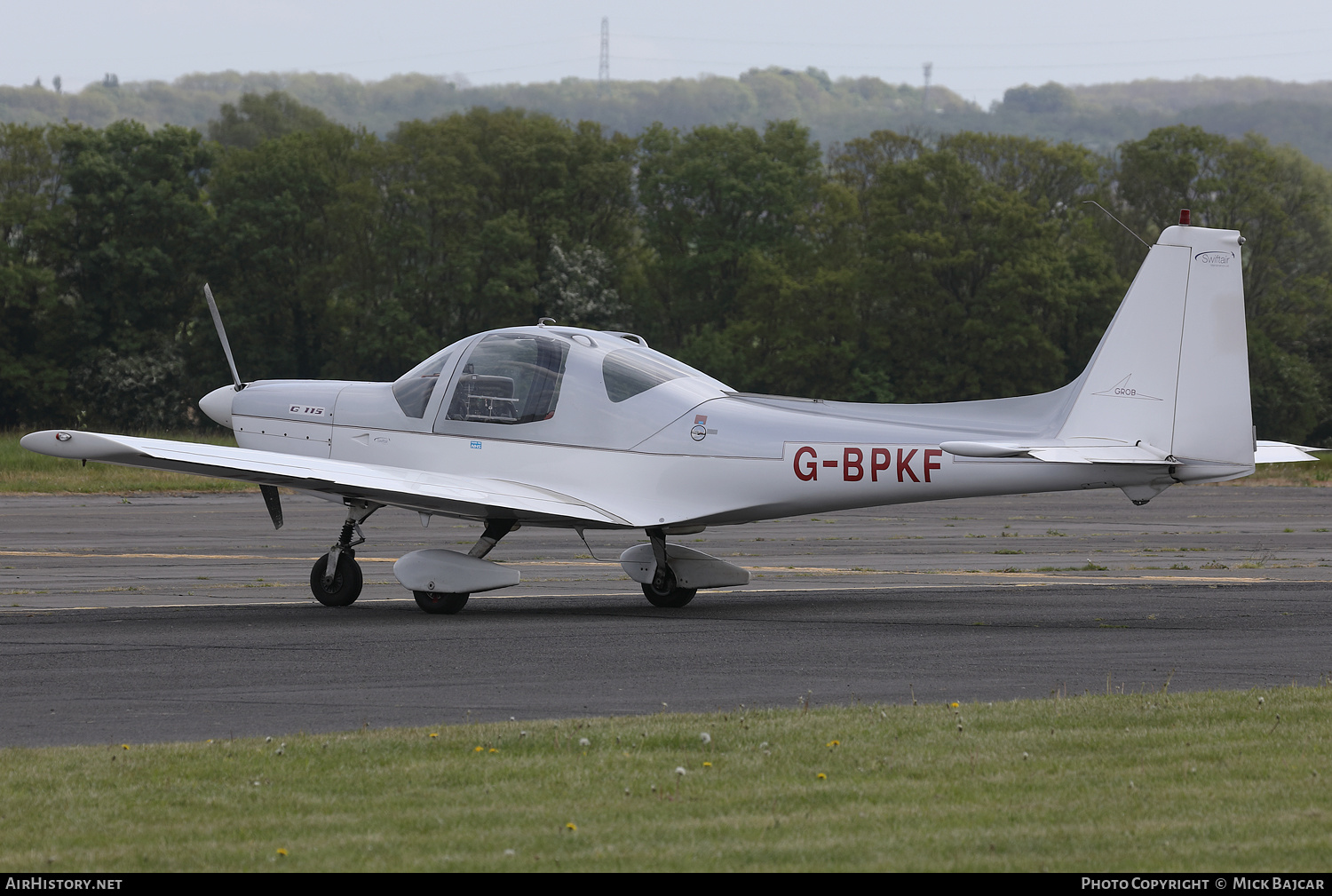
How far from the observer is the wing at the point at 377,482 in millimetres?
12461

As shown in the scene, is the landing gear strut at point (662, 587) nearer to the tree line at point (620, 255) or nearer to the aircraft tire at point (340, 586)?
the aircraft tire at point (340, 586)

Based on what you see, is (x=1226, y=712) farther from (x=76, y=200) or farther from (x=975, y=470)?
(x=76, y=200)

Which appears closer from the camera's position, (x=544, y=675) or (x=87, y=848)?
(x=87, y=848)

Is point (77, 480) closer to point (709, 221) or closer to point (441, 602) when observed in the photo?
point (441, 602)

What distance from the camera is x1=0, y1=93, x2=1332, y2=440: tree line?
64375mm

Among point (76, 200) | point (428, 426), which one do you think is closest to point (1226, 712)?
point (428, 426)

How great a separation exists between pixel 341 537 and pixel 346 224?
197 ft

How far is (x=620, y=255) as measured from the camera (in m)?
73.9

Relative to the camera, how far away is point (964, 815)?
20.4 feet

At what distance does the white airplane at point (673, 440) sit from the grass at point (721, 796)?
4.33 m

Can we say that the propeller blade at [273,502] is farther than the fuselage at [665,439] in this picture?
Yes

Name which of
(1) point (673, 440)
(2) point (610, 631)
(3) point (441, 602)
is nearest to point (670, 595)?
(1) point (673, 440)

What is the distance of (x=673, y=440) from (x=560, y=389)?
4.23ft

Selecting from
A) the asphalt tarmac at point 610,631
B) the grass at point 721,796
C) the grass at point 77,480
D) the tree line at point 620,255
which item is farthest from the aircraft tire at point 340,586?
the tree line at point 620,255
